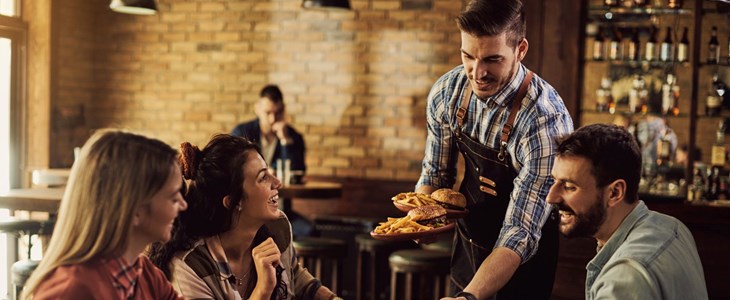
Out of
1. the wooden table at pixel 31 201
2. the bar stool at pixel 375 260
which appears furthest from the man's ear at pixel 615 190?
the wooden table at pixel 31 201

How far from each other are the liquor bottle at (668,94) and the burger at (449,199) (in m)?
3.50

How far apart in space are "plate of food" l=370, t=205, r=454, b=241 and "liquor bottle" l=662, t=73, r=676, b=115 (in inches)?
143

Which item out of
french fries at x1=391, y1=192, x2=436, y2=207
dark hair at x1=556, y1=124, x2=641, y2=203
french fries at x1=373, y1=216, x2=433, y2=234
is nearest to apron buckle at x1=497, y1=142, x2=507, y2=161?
french fries at x1=391, y1=192, x2=436, y2=207

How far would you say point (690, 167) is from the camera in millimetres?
5609

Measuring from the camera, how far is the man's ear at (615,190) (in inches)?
84.7

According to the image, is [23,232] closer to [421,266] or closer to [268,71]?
[421,266]

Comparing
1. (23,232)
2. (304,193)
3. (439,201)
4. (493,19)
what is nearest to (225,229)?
(439,201)

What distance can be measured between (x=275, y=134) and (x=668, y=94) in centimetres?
276

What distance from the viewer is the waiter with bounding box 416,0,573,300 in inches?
98.3

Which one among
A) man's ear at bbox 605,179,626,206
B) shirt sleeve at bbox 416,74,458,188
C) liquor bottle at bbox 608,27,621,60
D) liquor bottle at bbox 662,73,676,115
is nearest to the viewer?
man's ear at bbox 605,179,626,206

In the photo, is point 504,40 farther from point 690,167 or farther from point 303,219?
point 303,219

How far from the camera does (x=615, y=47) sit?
5902mm

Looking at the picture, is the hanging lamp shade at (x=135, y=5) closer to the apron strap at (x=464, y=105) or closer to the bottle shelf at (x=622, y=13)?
the bottle shelf at (x=622, y=13)

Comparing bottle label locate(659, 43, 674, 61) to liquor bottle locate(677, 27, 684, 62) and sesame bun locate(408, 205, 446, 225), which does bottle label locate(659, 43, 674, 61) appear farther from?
sesame bun locate(408, 205, 446, 225)
